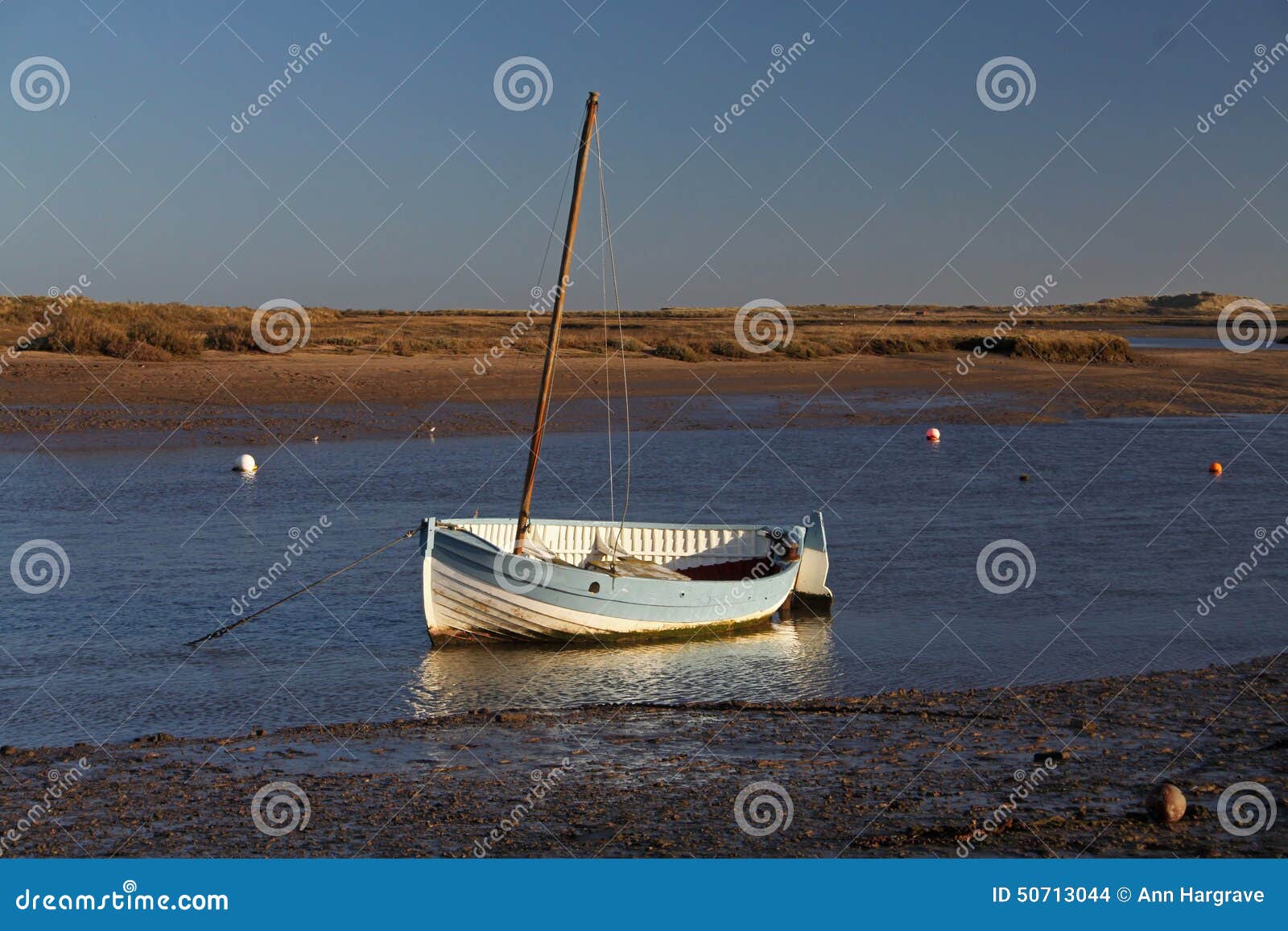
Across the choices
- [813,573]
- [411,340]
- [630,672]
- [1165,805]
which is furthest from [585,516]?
[411,340]

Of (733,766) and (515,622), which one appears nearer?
(733,766)

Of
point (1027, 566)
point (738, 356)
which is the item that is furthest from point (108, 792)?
point (738, 356)

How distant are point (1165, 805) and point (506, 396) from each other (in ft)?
100

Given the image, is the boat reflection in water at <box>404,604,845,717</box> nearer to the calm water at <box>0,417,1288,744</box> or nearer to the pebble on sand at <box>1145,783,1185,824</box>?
the calm water at <box>0,417,1288,744</box>

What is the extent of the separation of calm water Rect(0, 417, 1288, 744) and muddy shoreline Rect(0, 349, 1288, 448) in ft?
8.42

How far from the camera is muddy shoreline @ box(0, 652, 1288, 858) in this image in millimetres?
8305

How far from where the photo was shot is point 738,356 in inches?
2003

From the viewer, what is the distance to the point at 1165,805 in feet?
28.1

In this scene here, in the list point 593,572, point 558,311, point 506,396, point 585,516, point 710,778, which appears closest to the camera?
point 710,778

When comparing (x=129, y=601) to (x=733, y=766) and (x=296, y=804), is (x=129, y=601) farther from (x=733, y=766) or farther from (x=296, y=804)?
(x=733, y=766)

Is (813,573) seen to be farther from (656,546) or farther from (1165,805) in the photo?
Answer: (1165,805)

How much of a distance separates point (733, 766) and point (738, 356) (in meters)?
41.4

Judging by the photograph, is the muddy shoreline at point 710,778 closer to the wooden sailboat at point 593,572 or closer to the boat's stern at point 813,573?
the wooden sailboat at point 593,572

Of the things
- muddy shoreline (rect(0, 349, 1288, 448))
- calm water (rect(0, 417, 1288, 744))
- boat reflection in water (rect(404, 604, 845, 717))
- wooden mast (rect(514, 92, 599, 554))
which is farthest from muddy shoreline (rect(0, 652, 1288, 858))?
muddy shoreline (rect(0, 349, 1288, 448))
